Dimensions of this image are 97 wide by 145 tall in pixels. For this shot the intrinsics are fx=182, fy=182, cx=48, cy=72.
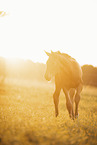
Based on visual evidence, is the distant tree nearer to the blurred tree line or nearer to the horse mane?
the blurred tree line

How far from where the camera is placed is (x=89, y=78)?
30.1 m

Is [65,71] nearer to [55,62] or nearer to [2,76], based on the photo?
[55,62]

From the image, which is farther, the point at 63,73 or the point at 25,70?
the point at 25,70

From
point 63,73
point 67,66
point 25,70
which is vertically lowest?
point 25,70

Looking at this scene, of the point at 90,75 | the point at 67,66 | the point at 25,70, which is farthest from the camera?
the point at 25,70

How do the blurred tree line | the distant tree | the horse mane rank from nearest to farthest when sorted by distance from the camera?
the horse mane → the distant tree → the blurred tree line

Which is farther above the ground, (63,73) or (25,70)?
(63,73)

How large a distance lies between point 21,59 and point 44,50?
3408cm

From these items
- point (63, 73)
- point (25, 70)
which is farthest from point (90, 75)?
point (63, 73)

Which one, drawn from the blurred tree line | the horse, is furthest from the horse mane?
the blurred tree line

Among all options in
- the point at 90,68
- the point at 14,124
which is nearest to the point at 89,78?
the point at 90,68

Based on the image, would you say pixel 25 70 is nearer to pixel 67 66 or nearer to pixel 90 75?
pixel 90 75

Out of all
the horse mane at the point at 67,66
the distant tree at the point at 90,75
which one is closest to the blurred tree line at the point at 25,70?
the distant tree at the point at 90,75

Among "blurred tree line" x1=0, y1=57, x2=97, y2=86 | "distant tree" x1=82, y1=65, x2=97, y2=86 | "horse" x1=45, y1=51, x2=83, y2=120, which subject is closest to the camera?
"horse" x1=45, y1=51, x2=83, y2=120
